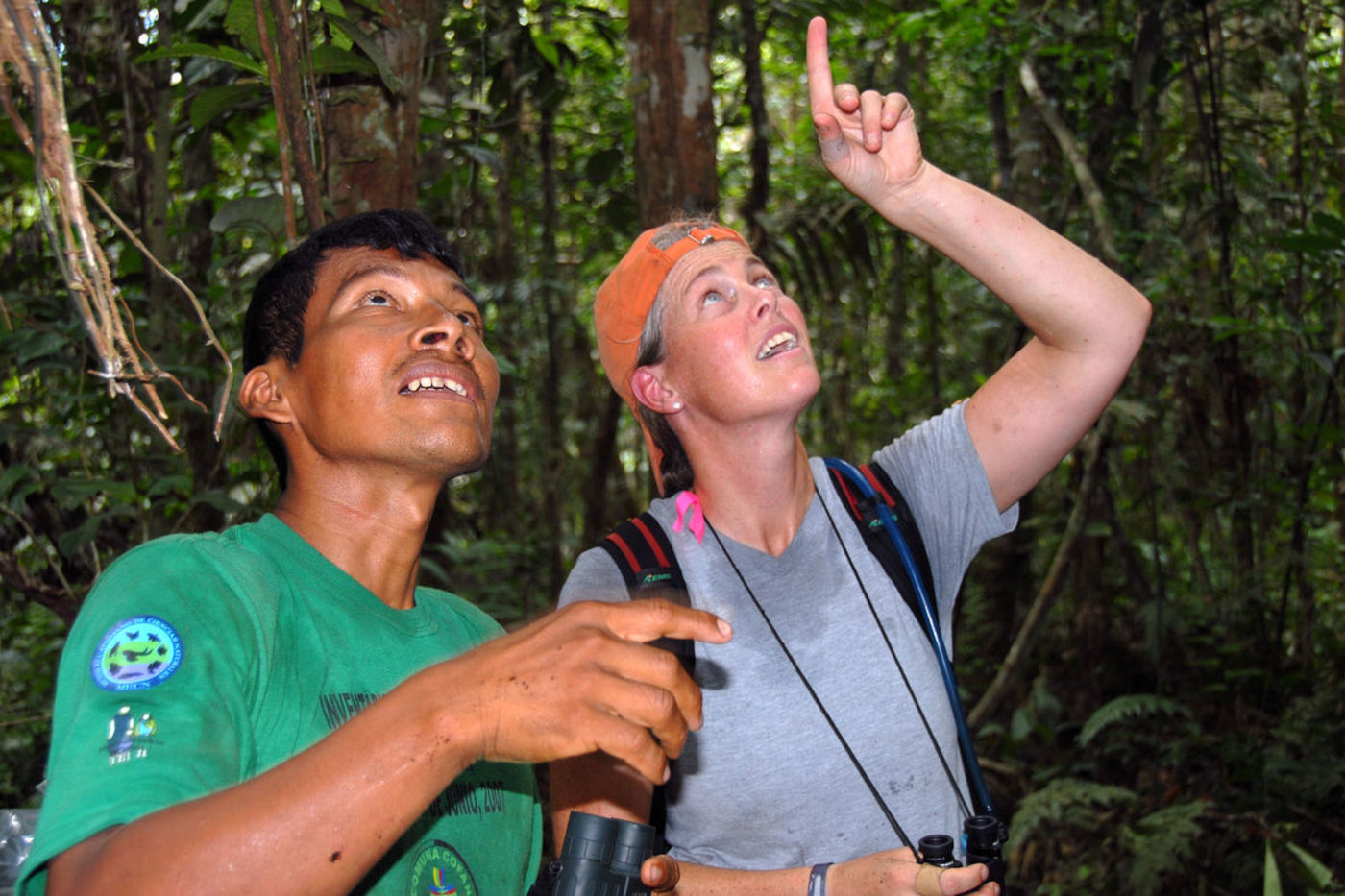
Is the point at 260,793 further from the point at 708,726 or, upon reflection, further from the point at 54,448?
the point at 54,448

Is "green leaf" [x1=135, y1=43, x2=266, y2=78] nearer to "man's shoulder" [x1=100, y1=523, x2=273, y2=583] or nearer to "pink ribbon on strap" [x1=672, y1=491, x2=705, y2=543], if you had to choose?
"man's shoulder" [x1=100, y1=523, x2=273, y2=583]

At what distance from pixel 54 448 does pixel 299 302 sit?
317 centimetres

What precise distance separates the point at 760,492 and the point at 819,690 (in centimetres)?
46

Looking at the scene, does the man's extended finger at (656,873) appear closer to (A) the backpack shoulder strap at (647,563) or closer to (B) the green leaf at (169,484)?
(A) the backpack shoulder strap at (647,563)

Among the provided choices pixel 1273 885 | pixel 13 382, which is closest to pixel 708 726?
pixel 1273 885

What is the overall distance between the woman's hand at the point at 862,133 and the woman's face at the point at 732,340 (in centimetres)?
33

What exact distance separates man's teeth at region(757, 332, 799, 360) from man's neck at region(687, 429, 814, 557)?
19 centimetres

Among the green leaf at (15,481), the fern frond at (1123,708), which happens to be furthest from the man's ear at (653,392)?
the fern frond at (1123,708)

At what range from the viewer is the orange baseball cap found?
2574 mm

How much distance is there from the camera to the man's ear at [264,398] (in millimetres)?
1996

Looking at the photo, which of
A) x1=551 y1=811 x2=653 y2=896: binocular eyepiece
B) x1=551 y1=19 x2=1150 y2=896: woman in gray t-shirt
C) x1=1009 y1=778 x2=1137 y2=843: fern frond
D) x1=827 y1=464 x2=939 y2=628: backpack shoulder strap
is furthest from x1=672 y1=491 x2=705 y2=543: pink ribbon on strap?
x1=1009 y1=778 x2=1137 y2=843: fern frond

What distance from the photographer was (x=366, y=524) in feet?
6.32

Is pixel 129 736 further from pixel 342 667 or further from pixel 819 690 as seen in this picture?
pixel 819 690

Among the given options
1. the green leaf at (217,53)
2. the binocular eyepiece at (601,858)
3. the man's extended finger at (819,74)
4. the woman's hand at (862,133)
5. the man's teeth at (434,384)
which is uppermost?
the green leaf at (217,53)
